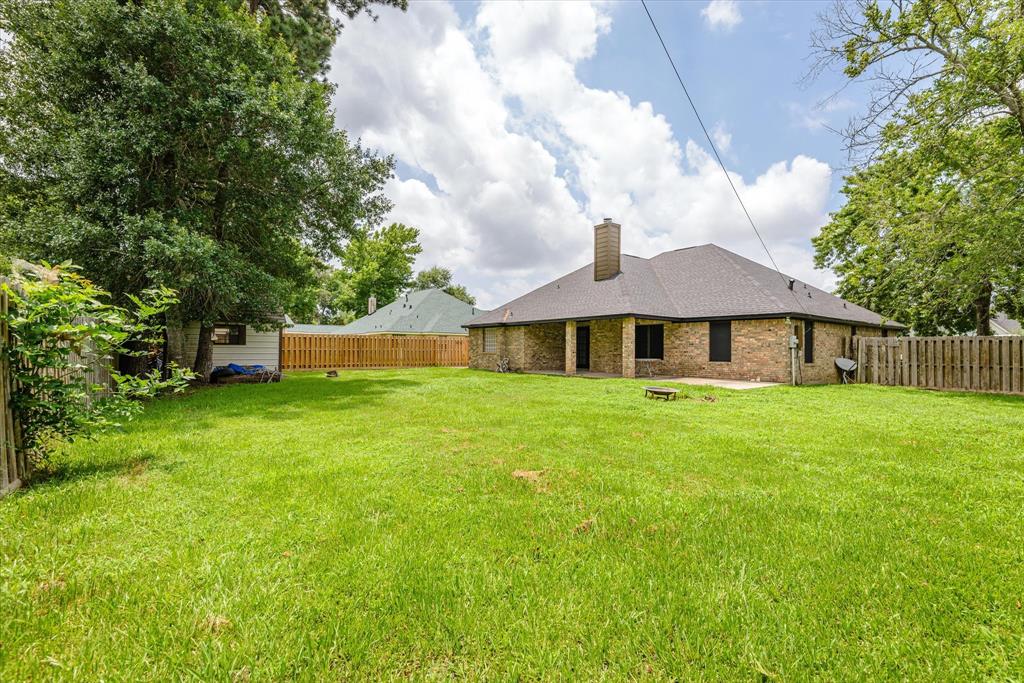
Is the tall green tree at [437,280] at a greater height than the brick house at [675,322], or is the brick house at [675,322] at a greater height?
the tall green tree at [437,280]

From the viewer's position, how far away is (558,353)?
2106 cm

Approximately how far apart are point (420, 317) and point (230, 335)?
11.8 metres

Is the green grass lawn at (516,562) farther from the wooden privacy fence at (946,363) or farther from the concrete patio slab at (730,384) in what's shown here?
the wooden privacy fence at (946,363)

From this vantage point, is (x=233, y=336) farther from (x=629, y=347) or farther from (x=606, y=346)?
(x=629, y=347)

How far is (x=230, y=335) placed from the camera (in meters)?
17.8

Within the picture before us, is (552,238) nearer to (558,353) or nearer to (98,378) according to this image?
(558,353)

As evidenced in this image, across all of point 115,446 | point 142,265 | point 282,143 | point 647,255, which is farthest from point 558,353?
point 115,446

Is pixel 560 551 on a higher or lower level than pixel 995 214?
lower

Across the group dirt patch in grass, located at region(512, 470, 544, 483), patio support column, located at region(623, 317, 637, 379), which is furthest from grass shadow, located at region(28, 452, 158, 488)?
patio support column, located at region(623, 317, 637, 379)

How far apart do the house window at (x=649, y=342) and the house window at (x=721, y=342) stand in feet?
6.32

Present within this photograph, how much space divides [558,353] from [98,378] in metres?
16.2

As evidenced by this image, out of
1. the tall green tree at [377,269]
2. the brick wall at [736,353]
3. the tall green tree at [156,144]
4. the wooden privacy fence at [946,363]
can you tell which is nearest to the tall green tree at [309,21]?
the tall green tree at [156,144]

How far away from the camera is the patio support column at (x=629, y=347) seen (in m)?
15.9

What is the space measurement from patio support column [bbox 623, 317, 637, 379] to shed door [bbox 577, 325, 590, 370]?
3.56 meters
